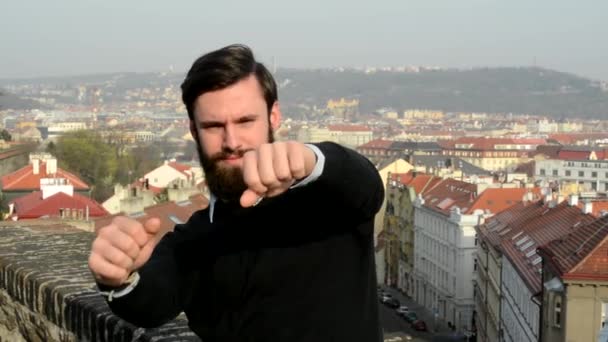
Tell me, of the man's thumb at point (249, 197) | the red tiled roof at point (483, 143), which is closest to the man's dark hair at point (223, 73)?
the man's thumb at point (249, 197)

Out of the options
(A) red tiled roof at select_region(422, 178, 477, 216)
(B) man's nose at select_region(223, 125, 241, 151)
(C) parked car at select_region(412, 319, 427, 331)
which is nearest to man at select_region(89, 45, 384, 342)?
(B) man's nose at select_region(223, 125, 241, 151)

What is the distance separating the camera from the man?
2316mm

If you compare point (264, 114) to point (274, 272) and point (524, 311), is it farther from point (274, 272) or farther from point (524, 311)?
point (524, 311)

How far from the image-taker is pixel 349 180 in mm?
2039

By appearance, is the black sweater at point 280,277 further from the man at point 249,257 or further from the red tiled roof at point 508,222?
the red tiled roof at point 508,222

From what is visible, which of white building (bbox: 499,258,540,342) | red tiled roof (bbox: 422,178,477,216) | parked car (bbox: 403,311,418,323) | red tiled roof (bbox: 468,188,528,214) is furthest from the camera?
red tiled roof (bbox: 422,178,477,216)

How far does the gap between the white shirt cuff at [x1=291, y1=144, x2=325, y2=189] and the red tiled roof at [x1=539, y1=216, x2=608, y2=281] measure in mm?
20278

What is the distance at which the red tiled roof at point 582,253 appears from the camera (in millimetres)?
21641

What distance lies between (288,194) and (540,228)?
29929 millimetres

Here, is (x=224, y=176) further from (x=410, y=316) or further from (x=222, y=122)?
(x=410, y=316)

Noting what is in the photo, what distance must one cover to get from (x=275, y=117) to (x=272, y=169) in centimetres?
78

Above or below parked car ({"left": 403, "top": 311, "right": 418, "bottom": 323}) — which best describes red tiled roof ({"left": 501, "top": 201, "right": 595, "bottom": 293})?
above

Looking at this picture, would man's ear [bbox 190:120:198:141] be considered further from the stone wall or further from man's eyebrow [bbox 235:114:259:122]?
the stone wall

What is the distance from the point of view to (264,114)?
2.42 m
